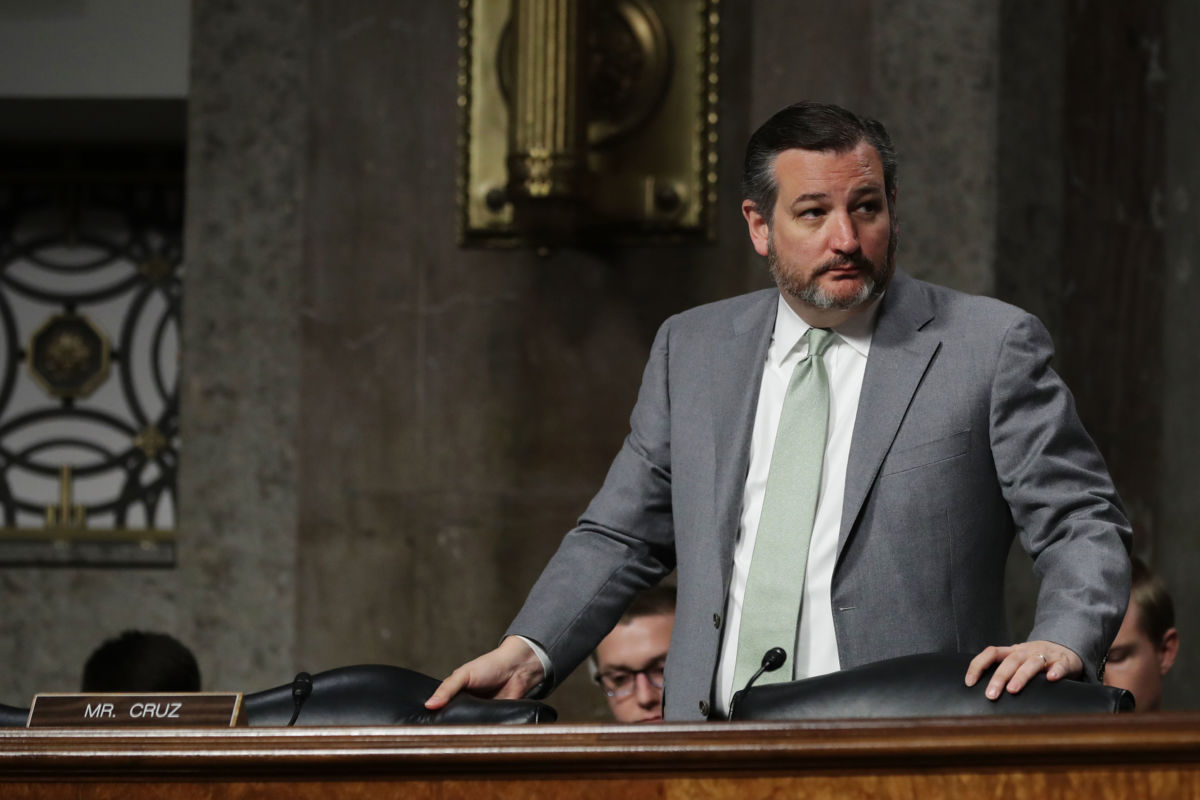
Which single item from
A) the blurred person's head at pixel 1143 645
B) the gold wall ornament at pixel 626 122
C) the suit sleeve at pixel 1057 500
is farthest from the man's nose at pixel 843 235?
the gold wall ornament at pixel 626 122

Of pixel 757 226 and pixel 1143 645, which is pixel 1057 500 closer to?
pixel 757 226

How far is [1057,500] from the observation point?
1922 mm

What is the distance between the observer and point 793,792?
1.40 m

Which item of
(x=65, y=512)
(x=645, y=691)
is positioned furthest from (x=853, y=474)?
(x=65, y=512)

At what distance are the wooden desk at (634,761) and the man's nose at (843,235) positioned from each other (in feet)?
2.57

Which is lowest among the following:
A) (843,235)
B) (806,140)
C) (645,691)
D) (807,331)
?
(645,691)

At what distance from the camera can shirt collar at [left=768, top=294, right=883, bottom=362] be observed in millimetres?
2168

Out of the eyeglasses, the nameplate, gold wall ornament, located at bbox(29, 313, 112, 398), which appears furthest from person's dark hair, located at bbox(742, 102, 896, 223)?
gold wall ornament, located at bbox(29, 313, 112, 398)

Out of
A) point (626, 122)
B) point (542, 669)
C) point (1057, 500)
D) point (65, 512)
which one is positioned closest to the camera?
point (1057, 500)

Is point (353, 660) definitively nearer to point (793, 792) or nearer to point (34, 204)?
point (34, 204)

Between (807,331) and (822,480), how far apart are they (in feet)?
0.75

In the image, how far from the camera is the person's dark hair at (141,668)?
297cm

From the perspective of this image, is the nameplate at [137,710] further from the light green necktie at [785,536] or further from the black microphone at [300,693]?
the light green necktie at [785,536]

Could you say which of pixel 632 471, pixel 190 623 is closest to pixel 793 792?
pixel 632 471
